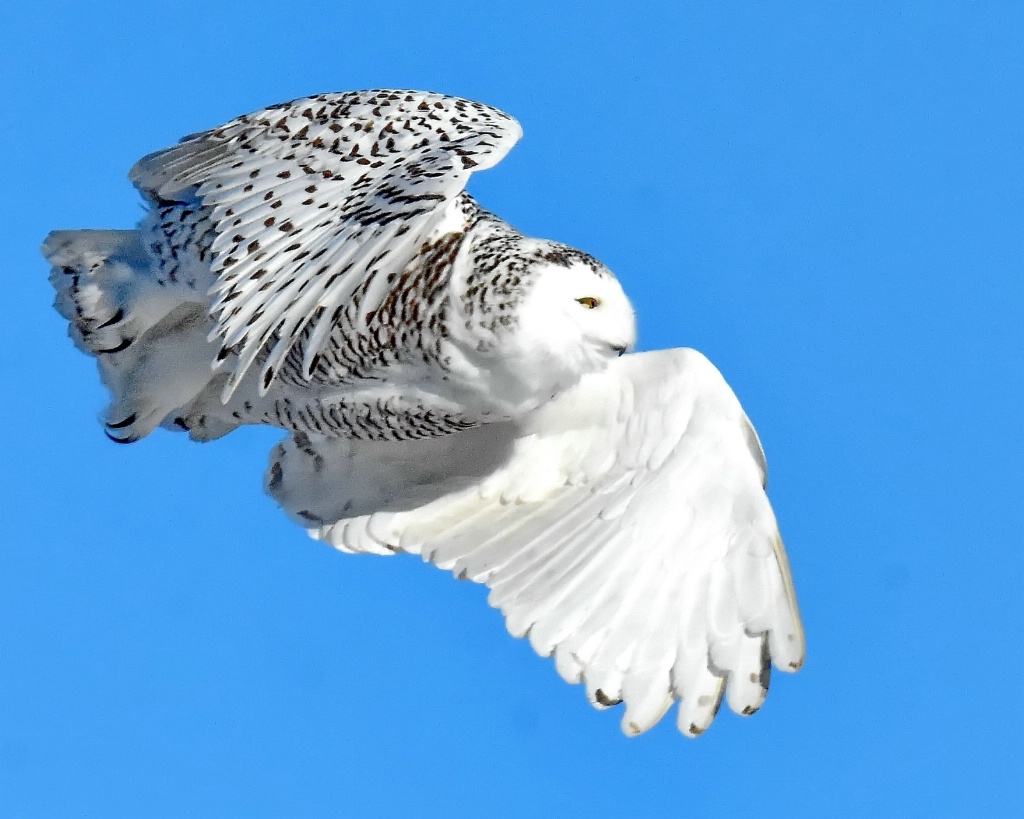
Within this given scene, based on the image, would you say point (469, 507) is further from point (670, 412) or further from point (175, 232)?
point (175, 232)

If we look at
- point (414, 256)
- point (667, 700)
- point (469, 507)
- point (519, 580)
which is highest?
point (414, 256)

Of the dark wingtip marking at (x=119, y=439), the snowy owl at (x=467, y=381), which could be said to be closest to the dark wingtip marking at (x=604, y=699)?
the snowy owl at (x=467, y=381)

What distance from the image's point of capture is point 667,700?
2.71 metres

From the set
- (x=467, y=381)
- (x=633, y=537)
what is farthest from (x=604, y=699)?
(x=467, y=381)

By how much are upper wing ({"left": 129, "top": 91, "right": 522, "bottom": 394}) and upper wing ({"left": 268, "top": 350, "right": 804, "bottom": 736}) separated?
0.47 meters

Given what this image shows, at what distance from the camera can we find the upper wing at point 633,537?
107 inches

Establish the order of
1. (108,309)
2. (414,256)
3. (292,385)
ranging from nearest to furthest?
(414,256), (292,385), (108,309)

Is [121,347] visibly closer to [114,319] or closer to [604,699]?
[114,319]

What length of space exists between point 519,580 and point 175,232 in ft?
2.87

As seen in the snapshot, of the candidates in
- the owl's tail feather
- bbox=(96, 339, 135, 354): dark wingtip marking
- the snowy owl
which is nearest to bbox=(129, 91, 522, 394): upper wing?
the snowy owl

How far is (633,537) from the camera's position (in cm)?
281

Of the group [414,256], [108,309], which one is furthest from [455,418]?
[108,309]

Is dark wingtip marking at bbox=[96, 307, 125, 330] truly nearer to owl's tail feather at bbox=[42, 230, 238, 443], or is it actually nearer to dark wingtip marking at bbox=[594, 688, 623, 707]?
owl's tail feather at bbox=[42, 230, 238, 443]

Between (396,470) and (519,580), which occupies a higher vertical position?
(396,470)
